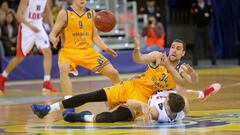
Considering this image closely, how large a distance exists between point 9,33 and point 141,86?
1091 cm

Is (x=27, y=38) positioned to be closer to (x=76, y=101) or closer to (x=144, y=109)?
(x=76, y=101)

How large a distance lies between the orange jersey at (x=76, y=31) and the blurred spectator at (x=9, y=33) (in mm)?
8788

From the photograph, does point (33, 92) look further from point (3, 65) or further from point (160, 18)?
point (160, 18)

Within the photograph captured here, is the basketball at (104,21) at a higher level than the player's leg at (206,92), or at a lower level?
higher

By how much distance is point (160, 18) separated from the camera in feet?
74.7

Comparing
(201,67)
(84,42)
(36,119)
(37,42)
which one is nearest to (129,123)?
(36,119)

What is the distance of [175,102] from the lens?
833 centimetres

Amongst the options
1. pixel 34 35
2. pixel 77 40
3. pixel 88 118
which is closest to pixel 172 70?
pixel 88 118

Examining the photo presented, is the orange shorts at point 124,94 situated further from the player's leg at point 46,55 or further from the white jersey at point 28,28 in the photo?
the white jersey at point 28,28

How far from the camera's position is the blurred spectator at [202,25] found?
71.4 feet

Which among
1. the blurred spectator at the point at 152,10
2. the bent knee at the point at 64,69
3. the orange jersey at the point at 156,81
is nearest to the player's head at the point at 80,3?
the bent knee at the point at 64,69

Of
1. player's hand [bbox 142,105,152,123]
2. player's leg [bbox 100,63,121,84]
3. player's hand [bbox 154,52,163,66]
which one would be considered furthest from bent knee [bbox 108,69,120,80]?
player's hand [bbox 142,105,152,123]

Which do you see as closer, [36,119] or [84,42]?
[36,119]

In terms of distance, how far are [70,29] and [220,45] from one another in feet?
46.4
